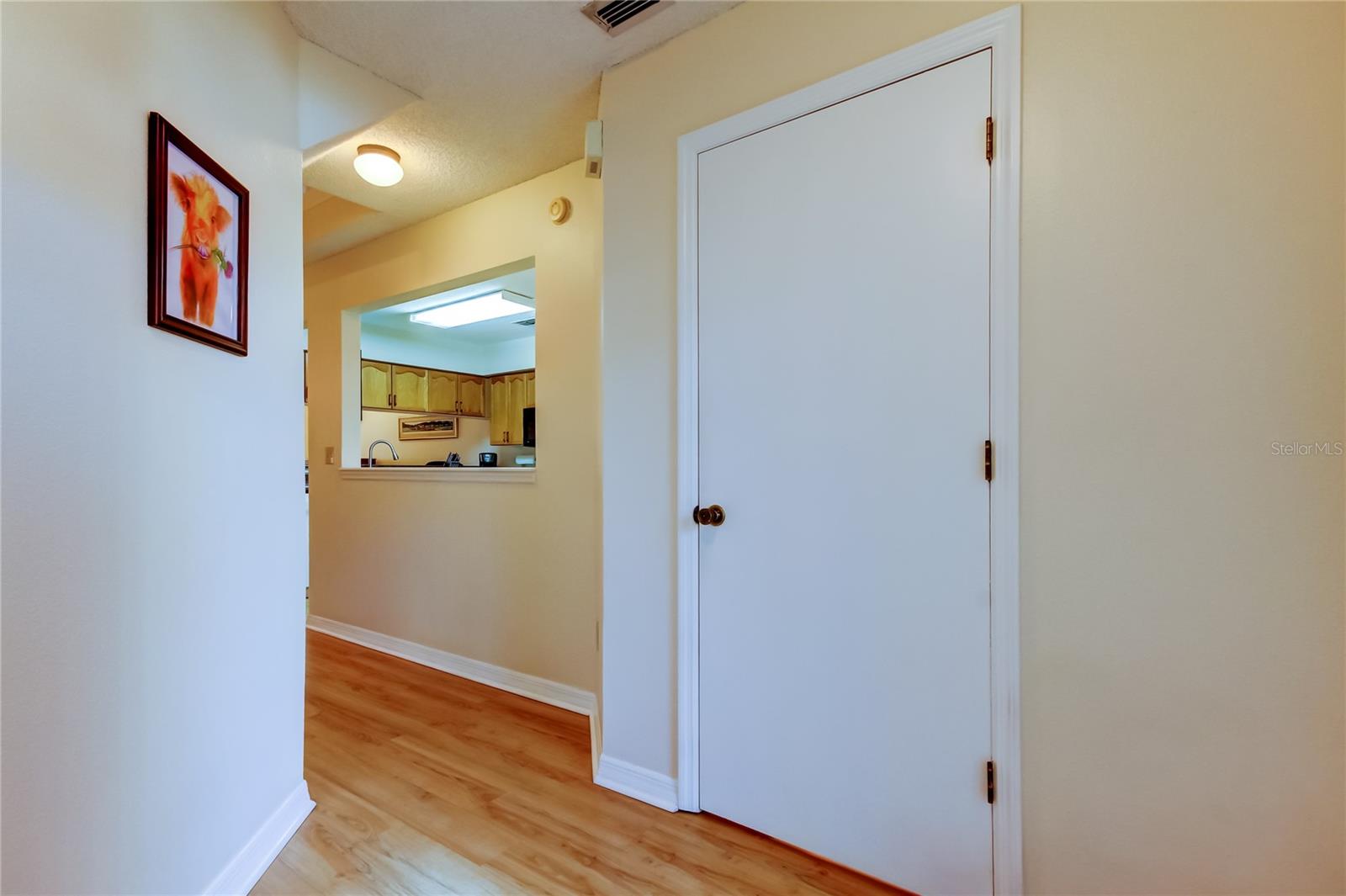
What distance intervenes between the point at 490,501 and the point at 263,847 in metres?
1.69

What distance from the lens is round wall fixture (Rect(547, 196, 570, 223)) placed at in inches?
110

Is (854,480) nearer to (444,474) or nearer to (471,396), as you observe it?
(444,474)

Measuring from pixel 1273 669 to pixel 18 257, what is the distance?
240 centimetres

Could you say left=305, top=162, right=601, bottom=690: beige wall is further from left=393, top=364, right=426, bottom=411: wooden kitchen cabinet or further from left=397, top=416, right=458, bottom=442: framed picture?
left=397, top=416, right=458, bottom=442: framed picture

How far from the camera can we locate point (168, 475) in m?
1.36

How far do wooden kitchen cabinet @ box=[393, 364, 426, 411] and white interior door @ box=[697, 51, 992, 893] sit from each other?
5012mm

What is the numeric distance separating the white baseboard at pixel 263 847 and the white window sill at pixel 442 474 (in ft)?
4.89

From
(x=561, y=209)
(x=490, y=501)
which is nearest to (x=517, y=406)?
(x=490, y=501)

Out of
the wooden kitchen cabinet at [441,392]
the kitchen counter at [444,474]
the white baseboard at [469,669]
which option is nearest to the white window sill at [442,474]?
the kitchen counter at [444,474]

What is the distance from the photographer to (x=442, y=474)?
3.33m

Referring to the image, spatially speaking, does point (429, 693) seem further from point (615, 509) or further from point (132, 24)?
point (132, 24)

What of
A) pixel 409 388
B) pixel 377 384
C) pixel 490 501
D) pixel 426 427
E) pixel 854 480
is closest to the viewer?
pixel 854 480

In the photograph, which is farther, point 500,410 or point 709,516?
point 500,410

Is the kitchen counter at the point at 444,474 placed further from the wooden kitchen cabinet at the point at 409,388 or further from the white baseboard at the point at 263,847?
the wooden kitchen cabinet at the point at 409,388
